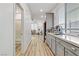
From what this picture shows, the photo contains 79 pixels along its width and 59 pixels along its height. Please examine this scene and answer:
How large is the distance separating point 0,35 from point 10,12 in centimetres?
57

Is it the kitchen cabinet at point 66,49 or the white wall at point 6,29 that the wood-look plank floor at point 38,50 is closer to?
the kitchen cabinet at point 66,49

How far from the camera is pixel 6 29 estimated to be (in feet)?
8.53

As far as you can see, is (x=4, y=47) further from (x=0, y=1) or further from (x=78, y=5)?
(x=78, y=5)

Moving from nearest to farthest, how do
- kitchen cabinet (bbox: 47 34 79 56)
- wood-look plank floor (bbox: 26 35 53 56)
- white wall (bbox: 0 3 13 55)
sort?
kitchen cabinet (bbox: 47 34 79 56), white wall (bbox: 0 3 13 55), wood-look plank floor (bbox: 26 35 53 56)

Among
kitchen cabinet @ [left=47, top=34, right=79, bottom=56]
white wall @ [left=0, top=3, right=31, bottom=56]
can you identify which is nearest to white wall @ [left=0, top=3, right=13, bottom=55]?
white wall @ [left=0, top=3, right=31, bottom=56]

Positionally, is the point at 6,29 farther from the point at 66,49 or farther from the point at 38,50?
the point at 38,50

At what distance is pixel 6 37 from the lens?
2.61 metres

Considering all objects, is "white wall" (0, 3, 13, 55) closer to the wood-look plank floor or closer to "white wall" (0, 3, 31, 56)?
"white wall" (0, 3, 31, 56)

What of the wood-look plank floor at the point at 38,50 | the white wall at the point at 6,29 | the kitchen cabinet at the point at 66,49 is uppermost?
the white wall at the point at 6,29

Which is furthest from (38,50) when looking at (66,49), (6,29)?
(6,29)

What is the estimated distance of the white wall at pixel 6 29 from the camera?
8.26 ft

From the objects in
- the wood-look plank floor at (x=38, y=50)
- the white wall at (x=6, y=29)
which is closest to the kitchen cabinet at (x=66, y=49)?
the white wall at (x=6, y=29)

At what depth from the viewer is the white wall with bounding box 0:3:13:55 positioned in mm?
2518

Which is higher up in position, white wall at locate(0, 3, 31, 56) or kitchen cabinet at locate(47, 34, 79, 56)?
white wall at locate(0, 3, 31, 56)
